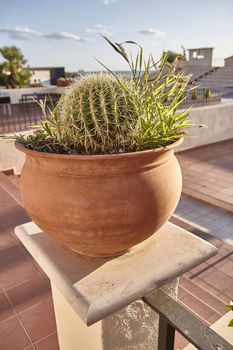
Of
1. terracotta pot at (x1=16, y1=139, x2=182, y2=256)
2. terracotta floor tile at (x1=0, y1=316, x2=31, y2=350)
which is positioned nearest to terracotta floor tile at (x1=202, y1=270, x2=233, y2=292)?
terracotta floor tile at (x1=0, y1=316, x2=31, y2=350)

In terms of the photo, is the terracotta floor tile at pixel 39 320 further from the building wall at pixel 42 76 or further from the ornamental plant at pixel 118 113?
the building wall at pixel 42 76

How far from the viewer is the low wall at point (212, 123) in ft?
25.4

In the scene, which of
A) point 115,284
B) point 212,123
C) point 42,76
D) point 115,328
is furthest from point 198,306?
point 42,76

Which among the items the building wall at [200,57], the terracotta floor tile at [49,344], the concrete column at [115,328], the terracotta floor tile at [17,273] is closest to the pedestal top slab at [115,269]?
the concrete column at [115,328]

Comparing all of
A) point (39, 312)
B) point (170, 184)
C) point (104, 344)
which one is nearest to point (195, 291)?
point (39, 312)

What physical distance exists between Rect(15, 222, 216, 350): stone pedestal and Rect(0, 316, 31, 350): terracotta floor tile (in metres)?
0.82

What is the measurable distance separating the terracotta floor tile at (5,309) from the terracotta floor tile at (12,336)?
45 mm

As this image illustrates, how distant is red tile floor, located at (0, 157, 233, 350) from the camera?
6.00 ft

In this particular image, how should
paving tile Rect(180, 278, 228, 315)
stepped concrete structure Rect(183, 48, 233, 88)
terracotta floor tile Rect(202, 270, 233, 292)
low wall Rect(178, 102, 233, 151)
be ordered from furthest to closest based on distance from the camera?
stepped concrete structure Rect(183, 48, 233, 88), low wall Rect(178, 102, 233, 151), terracotta floor tile Rect(202, 270, 233, 292), paving tile Rect(180, 278, 228, 315)

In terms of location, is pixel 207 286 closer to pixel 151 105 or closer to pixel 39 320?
pixel 39 320

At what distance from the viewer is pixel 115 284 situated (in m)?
0.87

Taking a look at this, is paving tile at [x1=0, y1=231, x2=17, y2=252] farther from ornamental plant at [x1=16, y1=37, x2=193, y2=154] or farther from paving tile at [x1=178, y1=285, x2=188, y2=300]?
ornamental plant at [x1=16, y1=37, x2=193, y2=154]

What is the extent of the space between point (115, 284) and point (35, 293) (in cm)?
159

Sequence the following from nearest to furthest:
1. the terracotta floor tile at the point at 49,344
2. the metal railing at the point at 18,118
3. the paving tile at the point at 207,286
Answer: the terracotta floor tile at the point at 49,344 < the paving tile at the point at 207,286 < the metal railing at the point at 18,118
